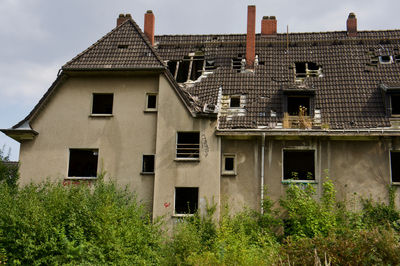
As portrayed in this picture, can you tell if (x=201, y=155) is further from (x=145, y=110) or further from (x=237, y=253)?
(x=237, y=253)

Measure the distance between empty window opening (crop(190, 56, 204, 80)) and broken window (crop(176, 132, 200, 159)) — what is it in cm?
468

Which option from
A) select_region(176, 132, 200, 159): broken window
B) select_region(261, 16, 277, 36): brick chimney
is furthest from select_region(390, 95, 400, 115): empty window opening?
select_region(176, 132, 200, 159): broken window

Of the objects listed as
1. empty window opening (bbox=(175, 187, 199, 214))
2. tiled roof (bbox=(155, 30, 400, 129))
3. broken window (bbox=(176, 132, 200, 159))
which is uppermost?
tiled roof (bbox=(155, 30, 400, 129))

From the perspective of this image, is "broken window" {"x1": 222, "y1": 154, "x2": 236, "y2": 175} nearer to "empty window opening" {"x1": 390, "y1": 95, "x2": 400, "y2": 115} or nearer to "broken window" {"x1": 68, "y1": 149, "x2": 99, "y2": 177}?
"broken window" {"x1": 68, "y1": 149, "x2": 99, "y2": 177}

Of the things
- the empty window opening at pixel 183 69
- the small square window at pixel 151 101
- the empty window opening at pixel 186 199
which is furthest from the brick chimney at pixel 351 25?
the empty window opening at pixel 186 199

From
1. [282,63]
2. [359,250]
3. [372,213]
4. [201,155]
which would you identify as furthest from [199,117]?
[359,250]

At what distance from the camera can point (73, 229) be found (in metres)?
18.1

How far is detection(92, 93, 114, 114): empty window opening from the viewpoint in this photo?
22.8 meters

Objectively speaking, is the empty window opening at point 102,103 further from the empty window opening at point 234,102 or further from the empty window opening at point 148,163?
the empty window opening at point 234,102

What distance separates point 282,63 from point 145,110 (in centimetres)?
803

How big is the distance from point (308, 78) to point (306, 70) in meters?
0.66

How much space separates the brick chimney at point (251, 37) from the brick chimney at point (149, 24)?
212 inches

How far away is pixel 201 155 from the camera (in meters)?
21.1

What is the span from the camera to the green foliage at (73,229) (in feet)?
56.4
